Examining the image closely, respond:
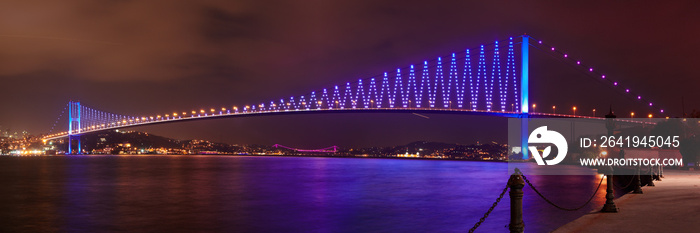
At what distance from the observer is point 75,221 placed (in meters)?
14.1

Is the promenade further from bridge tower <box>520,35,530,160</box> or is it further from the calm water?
bridge tower <box>520,35,530,160</box>

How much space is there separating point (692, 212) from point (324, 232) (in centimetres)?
667

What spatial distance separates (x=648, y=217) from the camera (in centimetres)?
920

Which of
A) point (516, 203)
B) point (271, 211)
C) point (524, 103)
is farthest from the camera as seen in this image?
point (524, 103)

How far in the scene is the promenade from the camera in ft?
26.5

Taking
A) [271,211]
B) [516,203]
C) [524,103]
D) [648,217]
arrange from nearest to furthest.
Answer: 1. [516,203]
2. [648,217]
3. [271,211]
4. [524,103]

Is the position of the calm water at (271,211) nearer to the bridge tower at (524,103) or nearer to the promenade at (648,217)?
the promenade at (648,217)

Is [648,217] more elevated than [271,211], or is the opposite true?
[648,217]

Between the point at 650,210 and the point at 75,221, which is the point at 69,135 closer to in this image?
the point at 75,221

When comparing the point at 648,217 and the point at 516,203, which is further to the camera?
the point at 648,217

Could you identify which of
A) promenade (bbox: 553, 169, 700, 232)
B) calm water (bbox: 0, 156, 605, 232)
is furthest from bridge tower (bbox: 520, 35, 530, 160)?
promenade (bbox: 553, 169, 700, 232)

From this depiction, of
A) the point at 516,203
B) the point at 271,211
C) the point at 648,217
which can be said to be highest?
the point at 516,203

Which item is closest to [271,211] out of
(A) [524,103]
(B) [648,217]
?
(B) [648,217]

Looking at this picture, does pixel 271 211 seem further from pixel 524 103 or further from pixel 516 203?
pixel 524 103
